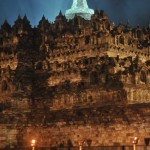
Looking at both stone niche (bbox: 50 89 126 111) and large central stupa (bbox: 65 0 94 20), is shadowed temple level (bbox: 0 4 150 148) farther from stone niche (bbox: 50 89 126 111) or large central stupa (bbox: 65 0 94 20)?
large central stupa (bbox: 65 0 94 20)

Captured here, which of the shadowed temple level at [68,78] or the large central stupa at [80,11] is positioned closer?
the shadowed temple level at [68,78]

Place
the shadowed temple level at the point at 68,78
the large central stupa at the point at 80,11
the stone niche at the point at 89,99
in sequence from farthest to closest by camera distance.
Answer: the large central stupa at the point at 80,11
the stone niche at the point at 89,99
the shadowed temple level at the point at 68,78

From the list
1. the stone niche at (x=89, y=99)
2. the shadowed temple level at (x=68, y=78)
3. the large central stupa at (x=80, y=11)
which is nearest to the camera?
the shadowed temple level at (x=68, y=78)

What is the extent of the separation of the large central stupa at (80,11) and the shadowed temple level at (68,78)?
27.6 ft

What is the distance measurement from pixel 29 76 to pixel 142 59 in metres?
12.5

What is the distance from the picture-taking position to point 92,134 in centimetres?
3975

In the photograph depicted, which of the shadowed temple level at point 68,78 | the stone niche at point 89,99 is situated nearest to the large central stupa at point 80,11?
the shadowed temple level at point 68,78

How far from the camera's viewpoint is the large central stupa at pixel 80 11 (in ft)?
235

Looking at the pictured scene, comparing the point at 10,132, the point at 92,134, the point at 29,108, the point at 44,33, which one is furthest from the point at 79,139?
the point at 44,33

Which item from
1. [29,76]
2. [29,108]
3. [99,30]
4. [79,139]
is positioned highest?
[99,30]

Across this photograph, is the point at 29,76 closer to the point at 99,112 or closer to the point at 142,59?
the point at 142,59

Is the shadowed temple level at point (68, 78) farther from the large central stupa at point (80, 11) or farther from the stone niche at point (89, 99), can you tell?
the large central stupa at point (80, 11)

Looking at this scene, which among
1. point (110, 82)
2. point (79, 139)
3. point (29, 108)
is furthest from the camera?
point (29, 108)

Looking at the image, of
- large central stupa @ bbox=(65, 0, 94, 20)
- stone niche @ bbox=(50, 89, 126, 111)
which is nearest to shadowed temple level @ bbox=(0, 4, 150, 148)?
stone niche @ bbox=(50, 89, 126, 111)
